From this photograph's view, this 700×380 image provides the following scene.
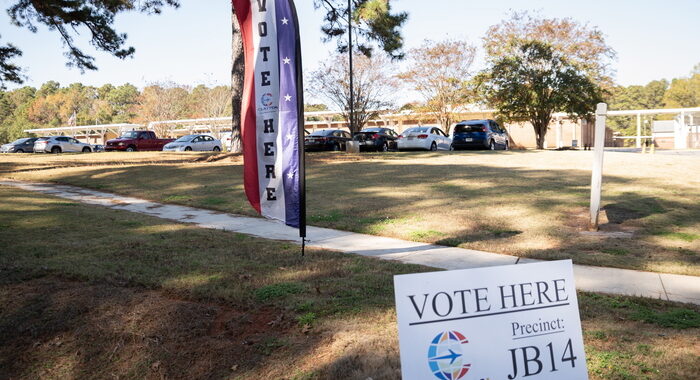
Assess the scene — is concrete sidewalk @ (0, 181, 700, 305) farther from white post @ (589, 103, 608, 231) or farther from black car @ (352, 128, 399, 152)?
black car @ (352, 128, 399, 152)

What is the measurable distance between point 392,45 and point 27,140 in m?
31.6

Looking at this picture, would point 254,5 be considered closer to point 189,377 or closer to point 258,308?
point 258,308

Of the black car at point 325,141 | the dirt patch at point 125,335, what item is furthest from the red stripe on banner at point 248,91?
the black car at point 325,141

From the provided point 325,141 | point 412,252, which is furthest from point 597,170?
point 325,141

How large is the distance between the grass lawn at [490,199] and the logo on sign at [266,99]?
326 cm

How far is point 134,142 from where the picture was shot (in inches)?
1551

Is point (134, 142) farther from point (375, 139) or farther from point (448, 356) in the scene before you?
point (448, 356)

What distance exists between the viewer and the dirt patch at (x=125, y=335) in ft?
13.3

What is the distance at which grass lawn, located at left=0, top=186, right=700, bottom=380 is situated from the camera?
395 centimetres

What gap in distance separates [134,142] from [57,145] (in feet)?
16.2

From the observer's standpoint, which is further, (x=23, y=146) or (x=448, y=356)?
(x=23, y=146)

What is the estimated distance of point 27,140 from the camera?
1631 inches

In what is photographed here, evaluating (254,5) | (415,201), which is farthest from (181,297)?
(415,201)

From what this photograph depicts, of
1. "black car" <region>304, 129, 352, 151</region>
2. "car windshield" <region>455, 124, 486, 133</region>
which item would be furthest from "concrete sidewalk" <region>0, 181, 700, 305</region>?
"car windshield" <region>455, 124, 486, 133</region>
